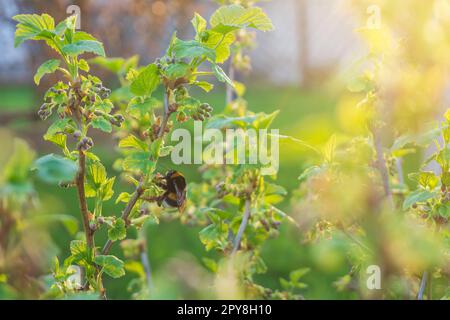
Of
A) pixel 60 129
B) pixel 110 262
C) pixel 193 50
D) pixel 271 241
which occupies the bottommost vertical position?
pixel 271 241

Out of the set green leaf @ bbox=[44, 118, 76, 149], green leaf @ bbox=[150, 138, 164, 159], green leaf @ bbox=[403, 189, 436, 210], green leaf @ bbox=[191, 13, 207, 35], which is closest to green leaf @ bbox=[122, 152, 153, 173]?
green leaf @ bbox=[150, 138, 164, 159]

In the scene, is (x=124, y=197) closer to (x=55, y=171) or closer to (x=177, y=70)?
(x=177, y=70)

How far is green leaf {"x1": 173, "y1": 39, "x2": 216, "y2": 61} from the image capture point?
0.98m

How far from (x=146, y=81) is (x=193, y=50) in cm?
13

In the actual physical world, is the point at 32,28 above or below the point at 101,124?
above

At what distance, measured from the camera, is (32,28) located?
1.02 m

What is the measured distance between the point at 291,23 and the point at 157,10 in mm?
4152

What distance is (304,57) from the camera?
909 cm

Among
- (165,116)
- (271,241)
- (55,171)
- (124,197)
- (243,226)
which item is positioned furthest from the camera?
(271,241)

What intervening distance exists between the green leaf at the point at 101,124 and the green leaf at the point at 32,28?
15 centimetres

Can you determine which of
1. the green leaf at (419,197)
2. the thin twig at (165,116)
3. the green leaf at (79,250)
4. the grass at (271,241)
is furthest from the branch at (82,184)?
the green leaf at (419,197)

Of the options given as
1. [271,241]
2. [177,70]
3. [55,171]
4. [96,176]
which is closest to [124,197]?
[96,176]

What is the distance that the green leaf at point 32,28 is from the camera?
0.99m

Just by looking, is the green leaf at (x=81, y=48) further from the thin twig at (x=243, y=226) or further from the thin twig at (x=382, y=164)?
the thin twig at (x=382, y=164)
